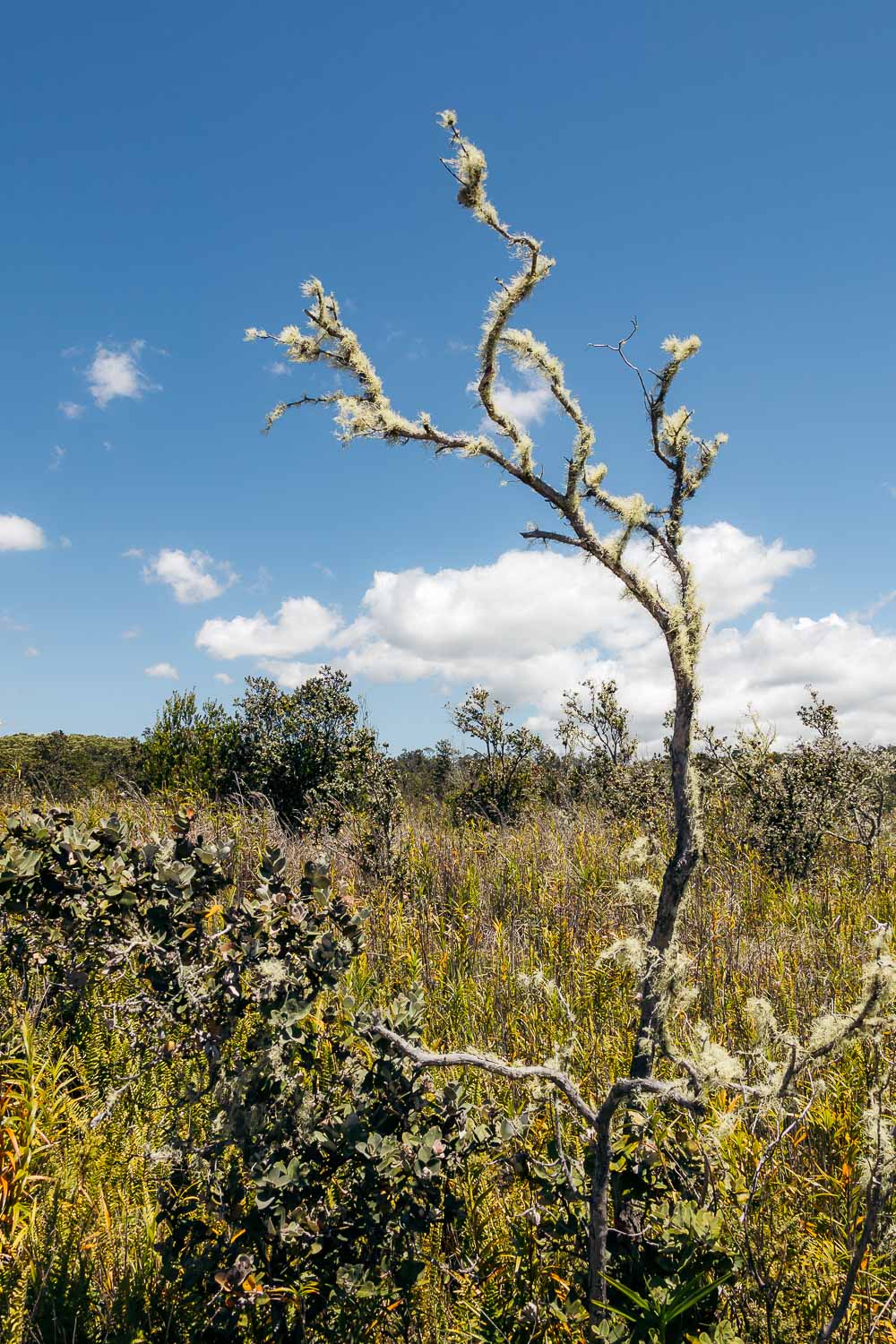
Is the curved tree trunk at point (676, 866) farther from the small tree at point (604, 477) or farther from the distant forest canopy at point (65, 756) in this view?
the distant forest canopy at point (65, 756)

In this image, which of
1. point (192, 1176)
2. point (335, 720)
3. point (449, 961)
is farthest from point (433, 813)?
point (192, 1176)

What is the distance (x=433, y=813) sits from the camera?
36.3ft

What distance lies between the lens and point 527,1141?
2656 millimetres

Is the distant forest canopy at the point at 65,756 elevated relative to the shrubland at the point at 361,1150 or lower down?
elevated

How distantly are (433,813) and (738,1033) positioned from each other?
7490mm

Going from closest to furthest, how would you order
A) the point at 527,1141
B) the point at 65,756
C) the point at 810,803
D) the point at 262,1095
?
1. the point at 262,1095
2. the point at 527,1141
3. the point at 810,803
4. the point at 65,756

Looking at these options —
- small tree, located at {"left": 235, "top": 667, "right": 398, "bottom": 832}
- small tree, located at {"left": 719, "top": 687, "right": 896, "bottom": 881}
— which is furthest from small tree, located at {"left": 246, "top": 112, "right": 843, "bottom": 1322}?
small tree, located at {"left": 235, "top": 667, "right": 398, "bottom": 832}

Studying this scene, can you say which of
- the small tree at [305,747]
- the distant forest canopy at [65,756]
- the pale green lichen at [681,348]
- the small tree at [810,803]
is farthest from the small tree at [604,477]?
the distant forest canopy at [65,756]

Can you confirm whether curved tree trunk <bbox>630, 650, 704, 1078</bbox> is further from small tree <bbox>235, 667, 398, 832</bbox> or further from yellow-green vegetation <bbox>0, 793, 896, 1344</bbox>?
small tree <bbox>235, 667, 398, 832</bbox>

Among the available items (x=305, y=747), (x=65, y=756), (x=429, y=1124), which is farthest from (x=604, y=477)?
(x=65, y=756)

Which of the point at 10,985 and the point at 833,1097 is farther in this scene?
the point at 10,985

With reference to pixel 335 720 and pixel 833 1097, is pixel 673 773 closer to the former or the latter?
pixel 833 1097

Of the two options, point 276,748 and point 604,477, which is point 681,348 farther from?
point 276,748

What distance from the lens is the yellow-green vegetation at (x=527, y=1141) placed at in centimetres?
211
